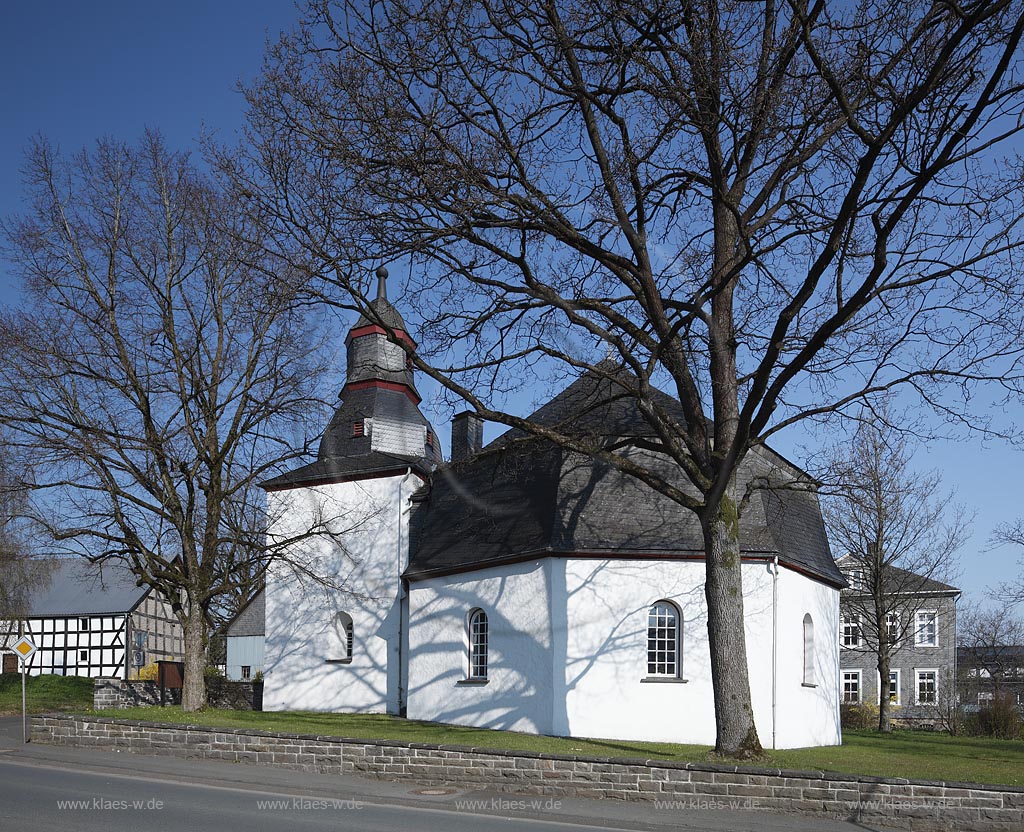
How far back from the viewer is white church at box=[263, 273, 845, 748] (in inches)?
833

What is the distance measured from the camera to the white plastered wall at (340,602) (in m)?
27.4

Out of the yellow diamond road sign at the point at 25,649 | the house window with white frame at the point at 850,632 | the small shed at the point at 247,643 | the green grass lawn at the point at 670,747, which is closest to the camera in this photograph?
the green grass lawn at the point at 670,747

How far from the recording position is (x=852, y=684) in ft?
175

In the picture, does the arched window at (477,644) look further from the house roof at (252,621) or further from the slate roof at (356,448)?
the house roof at (252,621)

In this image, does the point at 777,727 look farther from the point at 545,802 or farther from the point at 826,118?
the point at 826,118

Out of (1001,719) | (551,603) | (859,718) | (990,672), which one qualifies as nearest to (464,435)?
(551,603)

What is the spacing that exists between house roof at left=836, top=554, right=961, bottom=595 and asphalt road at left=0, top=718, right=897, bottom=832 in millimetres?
23298

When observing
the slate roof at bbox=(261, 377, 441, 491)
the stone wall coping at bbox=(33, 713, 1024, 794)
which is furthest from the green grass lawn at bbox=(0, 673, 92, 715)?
the stone wall coping at bbox=(33, 713, 1024, 794)

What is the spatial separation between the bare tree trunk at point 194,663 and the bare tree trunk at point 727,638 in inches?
578

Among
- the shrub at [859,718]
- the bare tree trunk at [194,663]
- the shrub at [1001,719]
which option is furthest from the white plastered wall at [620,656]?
the shrub at [859,718]

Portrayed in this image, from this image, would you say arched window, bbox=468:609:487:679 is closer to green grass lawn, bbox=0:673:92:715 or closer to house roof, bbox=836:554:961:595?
house roof, bbox=836:554:961:595

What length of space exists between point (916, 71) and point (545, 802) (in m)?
9.60

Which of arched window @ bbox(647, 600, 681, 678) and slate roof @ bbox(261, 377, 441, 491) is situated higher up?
slate roof @ bbox(261, 377, 441, 491)

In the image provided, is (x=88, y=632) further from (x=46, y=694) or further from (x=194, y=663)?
(x=194, y=663)
